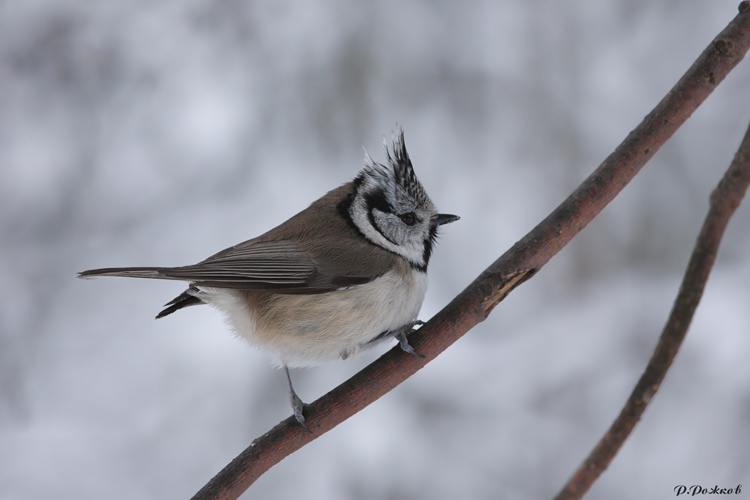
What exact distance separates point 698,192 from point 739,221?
0.31 meters

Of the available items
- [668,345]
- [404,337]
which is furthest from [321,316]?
[668,345]

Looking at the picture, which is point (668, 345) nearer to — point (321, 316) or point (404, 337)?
point (404, 337)

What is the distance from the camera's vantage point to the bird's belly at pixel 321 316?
7.41ft

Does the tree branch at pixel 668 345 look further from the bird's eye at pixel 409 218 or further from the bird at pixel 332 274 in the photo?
the bird's eye at pixel 409 218

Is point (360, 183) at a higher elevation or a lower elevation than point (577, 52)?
lower

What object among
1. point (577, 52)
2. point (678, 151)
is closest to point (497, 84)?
point (577, 52)

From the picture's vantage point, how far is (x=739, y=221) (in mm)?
3836

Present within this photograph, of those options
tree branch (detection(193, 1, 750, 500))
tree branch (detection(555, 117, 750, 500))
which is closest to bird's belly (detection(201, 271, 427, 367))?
tree branch (detection(193, 1, 750, 500))

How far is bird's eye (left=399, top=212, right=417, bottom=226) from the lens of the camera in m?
2.63

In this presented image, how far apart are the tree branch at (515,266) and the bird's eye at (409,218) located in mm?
696

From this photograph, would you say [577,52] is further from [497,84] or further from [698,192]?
[698,192]

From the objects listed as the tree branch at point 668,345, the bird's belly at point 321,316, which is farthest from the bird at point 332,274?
the tree branch at point 668,345

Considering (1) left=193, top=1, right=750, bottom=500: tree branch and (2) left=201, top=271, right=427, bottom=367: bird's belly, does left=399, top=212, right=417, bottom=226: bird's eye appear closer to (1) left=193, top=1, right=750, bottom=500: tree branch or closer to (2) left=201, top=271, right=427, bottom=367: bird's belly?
(2) left=201, top=271, right=427, bottom=367: bird's belly

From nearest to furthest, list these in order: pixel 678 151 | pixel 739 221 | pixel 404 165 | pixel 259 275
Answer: pixel 259 275
pixel 404 165
pixel 739 221
pixel 678 151
